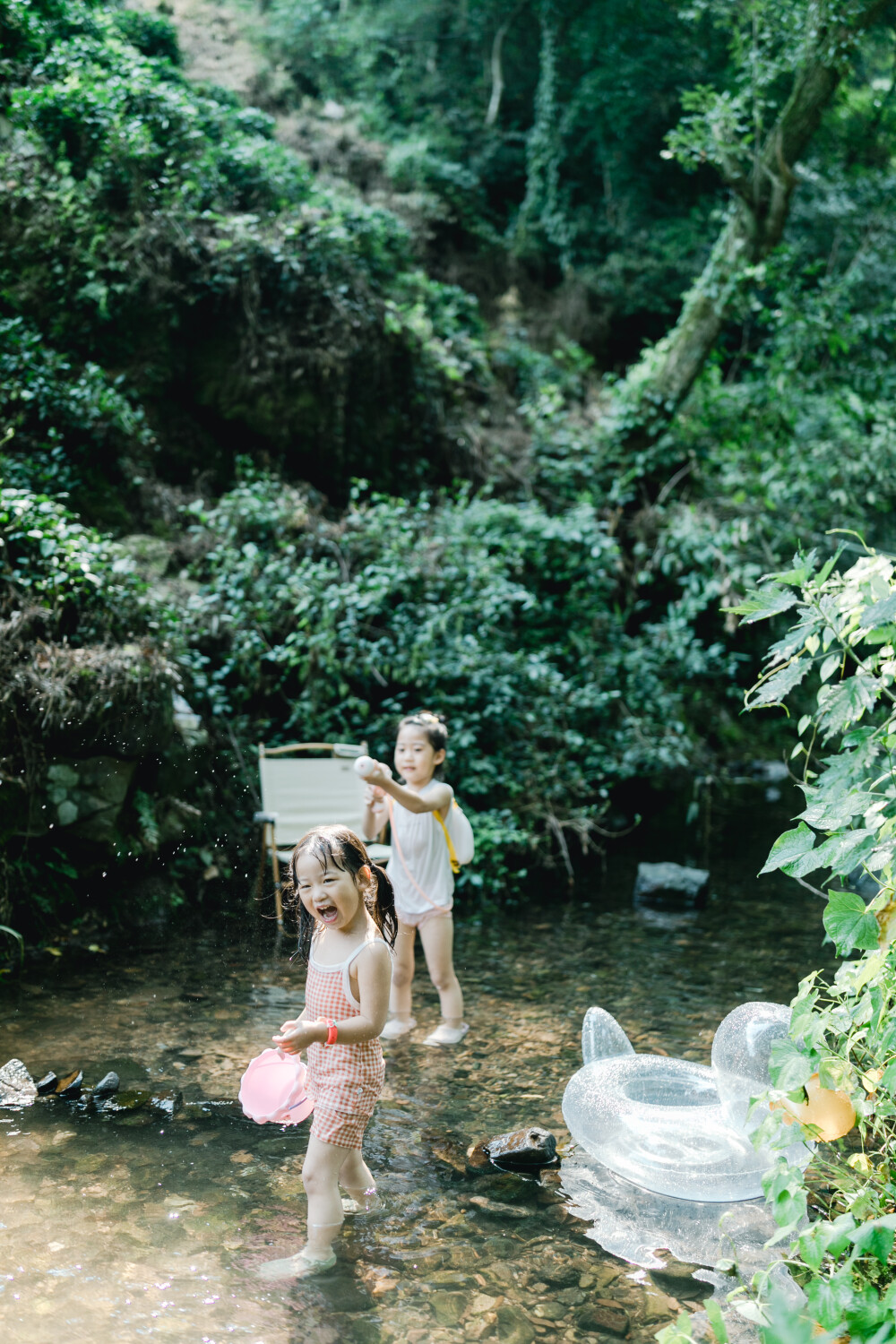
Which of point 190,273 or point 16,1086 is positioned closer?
point 16,1086

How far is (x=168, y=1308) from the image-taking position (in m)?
2.54

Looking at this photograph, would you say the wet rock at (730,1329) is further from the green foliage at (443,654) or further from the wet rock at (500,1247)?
the green foliage at (443,654)

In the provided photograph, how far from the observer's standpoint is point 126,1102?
3672mm

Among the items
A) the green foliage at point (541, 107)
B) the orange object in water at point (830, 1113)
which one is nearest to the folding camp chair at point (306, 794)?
the orange object in water at point (830, 1113)

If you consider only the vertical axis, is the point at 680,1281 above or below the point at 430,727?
below

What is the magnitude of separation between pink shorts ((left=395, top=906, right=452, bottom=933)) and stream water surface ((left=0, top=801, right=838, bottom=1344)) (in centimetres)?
54

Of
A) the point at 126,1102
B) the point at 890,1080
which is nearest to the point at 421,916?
the point at 126,1102

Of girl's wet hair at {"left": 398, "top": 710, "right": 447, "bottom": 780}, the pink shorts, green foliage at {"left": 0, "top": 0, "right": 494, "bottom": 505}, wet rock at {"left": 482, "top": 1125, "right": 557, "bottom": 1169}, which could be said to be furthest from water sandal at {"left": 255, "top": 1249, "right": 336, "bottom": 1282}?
green foliage at {"left": 0, "top": 0, "right": 494, "bottom": 505}

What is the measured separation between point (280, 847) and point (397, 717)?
4.43ft

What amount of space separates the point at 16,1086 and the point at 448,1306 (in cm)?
194

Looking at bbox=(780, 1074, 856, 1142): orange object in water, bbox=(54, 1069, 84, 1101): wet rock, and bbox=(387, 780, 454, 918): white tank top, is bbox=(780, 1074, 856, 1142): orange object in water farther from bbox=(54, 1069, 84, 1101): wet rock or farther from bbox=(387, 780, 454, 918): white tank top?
bbox=(54, 1069, 84, 1101): wet rock

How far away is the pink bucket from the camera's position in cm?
282

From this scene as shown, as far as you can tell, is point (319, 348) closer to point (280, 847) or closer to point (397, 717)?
point (397, 717)

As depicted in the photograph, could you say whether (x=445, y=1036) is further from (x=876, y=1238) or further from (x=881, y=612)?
(x=881, y=612)
